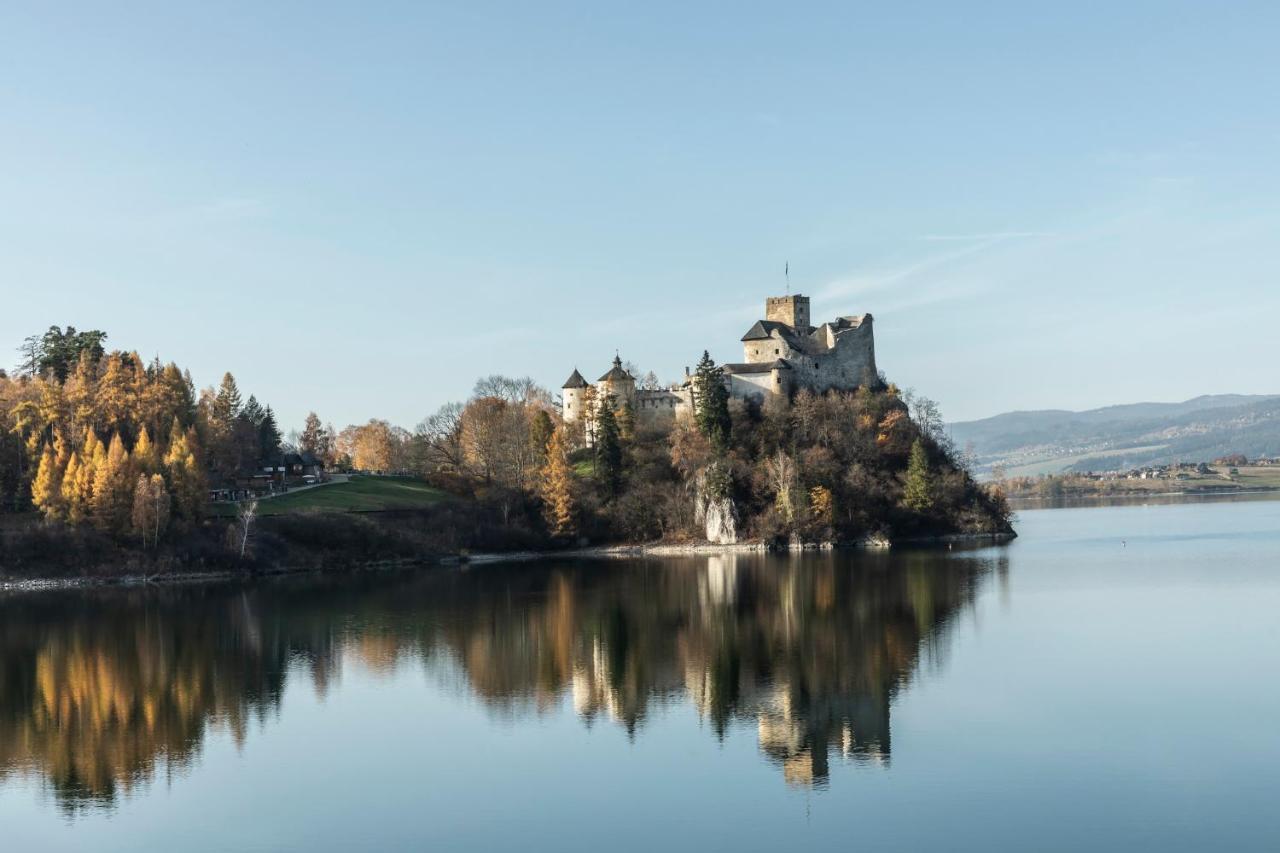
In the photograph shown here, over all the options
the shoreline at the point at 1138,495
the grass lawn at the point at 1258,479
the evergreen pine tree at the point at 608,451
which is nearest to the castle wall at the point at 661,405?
the evergreen pine tree at the point at 608,451

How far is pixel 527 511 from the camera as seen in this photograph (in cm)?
7862

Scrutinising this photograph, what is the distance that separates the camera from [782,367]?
79938 millimetres

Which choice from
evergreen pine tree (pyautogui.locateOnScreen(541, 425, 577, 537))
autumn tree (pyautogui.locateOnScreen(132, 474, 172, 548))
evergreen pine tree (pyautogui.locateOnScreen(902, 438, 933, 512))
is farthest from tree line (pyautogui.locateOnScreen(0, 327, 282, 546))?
evergreen pine tree (pyautogui.locateOnScreen(902, 438, 933, 512))

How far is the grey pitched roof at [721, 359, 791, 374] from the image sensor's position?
80.1 m

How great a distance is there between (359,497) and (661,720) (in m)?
52.3

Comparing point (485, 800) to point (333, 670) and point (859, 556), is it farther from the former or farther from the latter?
point (859, 556)

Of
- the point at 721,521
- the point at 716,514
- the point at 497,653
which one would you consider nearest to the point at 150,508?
the point at 716,514

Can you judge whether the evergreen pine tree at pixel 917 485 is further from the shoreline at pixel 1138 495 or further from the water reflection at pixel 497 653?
the shoreline at pixel 1138 495

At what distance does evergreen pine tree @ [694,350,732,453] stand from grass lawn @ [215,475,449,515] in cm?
1715

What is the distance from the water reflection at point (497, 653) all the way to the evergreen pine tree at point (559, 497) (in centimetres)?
1762

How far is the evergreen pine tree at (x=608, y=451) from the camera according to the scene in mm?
77062

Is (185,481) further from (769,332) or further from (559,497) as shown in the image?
(769,332)

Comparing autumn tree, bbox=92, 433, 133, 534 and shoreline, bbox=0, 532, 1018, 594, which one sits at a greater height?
autumn tree, bbox=92, 433, 133, 534

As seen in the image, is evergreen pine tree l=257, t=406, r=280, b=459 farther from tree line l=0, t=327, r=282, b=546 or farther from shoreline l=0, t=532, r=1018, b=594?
shoreline l=0, t=532, r=1018, b=594
